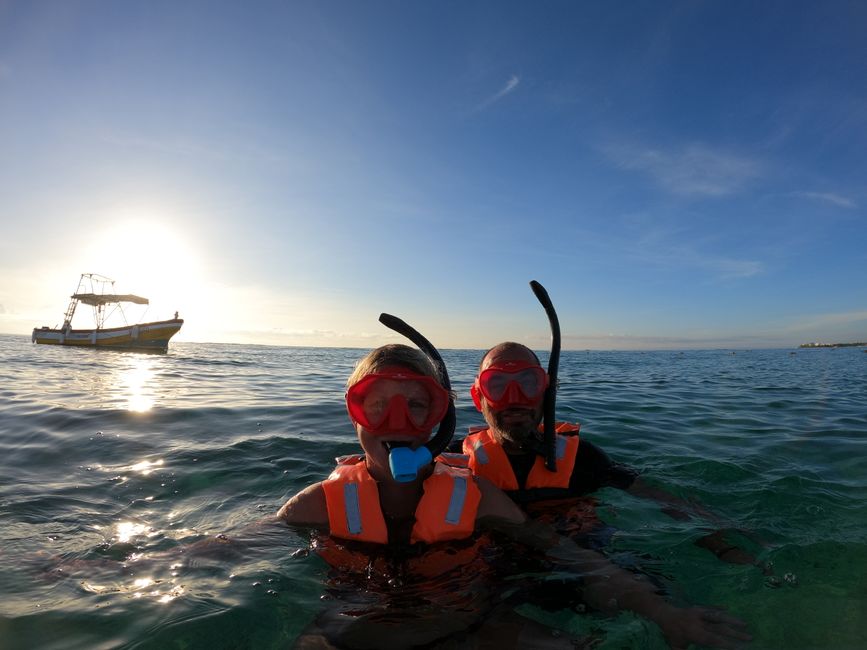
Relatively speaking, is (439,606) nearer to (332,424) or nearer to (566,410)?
(332,424)

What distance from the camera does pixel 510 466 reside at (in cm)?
388

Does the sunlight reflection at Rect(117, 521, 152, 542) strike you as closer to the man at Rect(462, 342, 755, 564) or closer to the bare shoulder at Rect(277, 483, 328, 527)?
the bare shoulder at Rect(277, 483, 328, 527)

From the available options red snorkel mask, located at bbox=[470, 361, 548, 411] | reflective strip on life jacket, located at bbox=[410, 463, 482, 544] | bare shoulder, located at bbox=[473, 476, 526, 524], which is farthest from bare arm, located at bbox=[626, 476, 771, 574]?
reflective strip on life jacket, located at bbox=[410, 463, 482, 544]

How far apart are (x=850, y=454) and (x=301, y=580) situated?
274 inches

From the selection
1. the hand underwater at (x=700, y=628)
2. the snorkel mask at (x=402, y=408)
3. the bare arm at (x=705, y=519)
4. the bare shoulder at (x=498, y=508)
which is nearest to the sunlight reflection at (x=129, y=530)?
the snorkel mask at (x=402, y=408)

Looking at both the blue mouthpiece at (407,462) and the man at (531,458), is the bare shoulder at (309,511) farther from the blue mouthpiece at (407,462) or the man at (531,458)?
the man at (531,458)

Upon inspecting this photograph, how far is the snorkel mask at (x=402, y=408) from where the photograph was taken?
245cm

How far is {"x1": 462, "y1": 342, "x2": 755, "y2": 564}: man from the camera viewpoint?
3.62 metres

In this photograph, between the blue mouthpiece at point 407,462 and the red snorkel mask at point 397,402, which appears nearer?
the blue mouthpiece at point 407,462

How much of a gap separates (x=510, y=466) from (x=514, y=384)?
31.4 inches

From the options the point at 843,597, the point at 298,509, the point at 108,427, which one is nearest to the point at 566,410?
the point at 843,597

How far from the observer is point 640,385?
14.6 metres

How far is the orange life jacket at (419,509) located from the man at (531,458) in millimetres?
940

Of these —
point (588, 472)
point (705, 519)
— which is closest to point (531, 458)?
point (588, 472)
